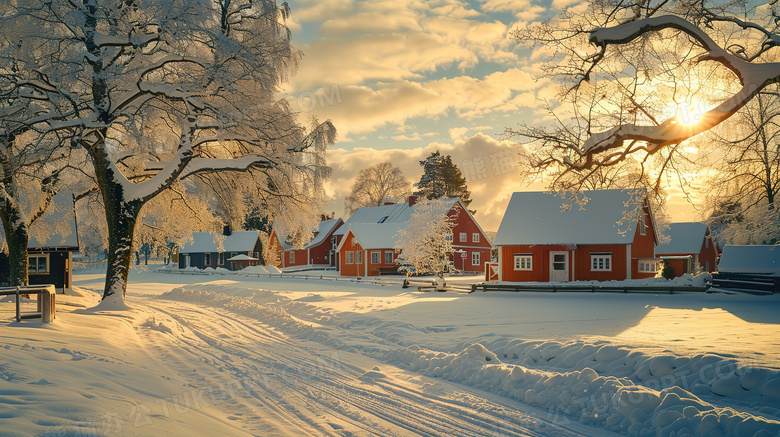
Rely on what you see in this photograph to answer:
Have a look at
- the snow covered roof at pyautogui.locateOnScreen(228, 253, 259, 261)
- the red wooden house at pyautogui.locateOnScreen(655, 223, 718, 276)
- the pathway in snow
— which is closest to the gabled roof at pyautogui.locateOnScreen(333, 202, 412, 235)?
the snow covered roof at pyautogui.locateOnScreen(228, 253, 259, 261)

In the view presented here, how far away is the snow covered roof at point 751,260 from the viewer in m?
43.9

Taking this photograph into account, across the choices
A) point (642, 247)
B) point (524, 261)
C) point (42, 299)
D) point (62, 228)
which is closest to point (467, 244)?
point (524, 261)

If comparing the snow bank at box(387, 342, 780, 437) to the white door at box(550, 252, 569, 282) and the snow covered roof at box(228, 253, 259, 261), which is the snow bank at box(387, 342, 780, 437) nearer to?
the white door at box(550, 252, 569, 282)

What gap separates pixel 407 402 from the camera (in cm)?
725

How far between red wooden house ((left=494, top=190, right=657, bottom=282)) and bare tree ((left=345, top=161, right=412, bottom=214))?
40604mm

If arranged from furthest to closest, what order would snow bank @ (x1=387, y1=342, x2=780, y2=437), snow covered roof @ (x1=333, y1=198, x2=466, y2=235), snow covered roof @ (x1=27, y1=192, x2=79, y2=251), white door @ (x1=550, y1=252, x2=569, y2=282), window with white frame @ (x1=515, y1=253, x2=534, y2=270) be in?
snow covered roof @ (x1=333, y1=198, x2=466, y2=235) → window with white frame @ (x1=515, y1=253, x2=534, y2=270) → white door @ (x1=550, y1=252, x2=569, y2=282) → snow covered roof @ (x1=27, y1=192, x2=79, y2=251) → snow bank @ (x1=387, y1=342, x2=780, y2=437)

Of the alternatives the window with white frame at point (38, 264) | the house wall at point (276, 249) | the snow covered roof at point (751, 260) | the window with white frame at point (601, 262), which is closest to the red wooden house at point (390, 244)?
the window with white frame at point (601, 262)

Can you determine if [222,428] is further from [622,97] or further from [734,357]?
[622,97]

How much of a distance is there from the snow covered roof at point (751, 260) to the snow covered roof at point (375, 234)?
32.4 m

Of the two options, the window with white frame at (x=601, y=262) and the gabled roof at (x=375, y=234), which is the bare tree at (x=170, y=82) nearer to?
the window with white frame at (x=601, y=262)

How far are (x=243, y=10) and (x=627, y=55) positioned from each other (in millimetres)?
12578

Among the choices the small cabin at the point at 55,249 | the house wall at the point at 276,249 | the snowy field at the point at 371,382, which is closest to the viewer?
the snowy field at the point at 371,382

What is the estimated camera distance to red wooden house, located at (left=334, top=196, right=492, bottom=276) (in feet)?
168

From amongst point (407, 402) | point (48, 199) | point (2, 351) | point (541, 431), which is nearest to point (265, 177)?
point (48, 199)
